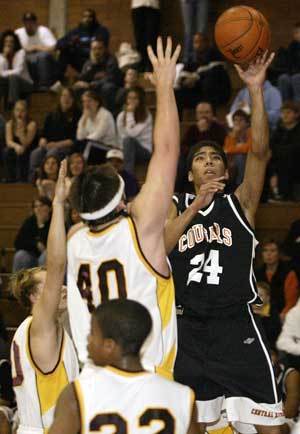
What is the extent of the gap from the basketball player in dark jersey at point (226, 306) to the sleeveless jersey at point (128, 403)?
219cm

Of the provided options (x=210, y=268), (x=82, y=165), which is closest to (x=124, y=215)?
(x=210, y=268)

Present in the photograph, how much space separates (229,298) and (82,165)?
251 inches

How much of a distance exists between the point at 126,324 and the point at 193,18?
1206 cm

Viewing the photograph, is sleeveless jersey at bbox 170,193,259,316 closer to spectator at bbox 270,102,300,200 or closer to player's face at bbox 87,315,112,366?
player's face at bbox 87,315,112,366

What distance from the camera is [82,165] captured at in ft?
42.1

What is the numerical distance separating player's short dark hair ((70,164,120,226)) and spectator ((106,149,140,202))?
22.2ft

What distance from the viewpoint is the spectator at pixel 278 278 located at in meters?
11.2

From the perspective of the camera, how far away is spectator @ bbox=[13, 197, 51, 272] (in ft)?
40.9

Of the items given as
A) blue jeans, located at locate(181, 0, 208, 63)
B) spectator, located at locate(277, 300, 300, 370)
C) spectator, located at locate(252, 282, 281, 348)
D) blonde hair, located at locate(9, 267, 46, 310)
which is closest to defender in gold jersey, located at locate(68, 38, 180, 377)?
blonde hair, located at locate(9, 267, 46, 310)

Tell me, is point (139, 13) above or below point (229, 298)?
above

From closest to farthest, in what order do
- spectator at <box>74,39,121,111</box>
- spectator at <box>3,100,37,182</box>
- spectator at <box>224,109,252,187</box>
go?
spectator at <box>224,109,252,187</box>
spectator at <box>3,100,37,182</box>
spectator at <box>74,39,121,111</box>

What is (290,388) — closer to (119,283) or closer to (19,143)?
(119,283)

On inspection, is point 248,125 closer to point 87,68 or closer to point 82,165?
point 82,165

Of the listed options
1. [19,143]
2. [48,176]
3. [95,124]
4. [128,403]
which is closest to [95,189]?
[128,403]
